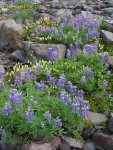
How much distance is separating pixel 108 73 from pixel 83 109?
1.71 meters

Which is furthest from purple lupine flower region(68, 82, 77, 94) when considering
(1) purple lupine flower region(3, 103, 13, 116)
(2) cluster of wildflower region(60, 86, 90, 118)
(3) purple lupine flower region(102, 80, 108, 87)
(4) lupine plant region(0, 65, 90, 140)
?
(1) purple lupine flower region(3, 103, 13, 116)

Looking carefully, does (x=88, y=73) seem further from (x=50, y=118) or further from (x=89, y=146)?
(x=50, y=118)

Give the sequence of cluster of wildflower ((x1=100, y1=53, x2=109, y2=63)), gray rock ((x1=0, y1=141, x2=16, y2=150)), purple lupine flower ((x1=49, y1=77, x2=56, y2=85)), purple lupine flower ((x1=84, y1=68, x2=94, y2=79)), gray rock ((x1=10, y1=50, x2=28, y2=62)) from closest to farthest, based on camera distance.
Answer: gray rock ((x1=0, y1=141, x2=16, y2=150)) → purple lupine flower ((x1=49, y1=77, x2=56, y2=85)) → purple lupine flower ((x1=84, y1=68, x2=94, y2=79)) → cluster of wildflower ((x1=100, y1=53, x2=109, y2=63)) → gray rock ((x1=10, y1=50, x2=28, y2=62))

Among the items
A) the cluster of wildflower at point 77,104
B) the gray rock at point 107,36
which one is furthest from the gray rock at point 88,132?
the gray rock at point 107,36

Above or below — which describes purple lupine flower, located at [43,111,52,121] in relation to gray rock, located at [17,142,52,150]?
above

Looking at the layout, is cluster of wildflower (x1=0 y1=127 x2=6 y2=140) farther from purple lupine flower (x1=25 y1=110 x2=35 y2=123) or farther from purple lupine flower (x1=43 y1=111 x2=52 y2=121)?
purple lupine flower (x1=43 y1=111 x2=52 y2=121)

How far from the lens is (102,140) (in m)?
6.28

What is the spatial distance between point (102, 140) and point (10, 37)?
13.9 ft

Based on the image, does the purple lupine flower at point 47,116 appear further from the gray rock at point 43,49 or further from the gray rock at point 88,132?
the gray rock at point 43,49

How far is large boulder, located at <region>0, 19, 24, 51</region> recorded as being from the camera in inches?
371

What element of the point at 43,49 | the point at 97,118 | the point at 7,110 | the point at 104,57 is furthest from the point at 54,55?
the point at 7,110

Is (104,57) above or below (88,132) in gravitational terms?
above

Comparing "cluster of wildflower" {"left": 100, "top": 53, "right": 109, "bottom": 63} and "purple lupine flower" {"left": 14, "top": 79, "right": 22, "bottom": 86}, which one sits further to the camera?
"cluster of wildflower" {"left": 100, "top": 53, "right": 109, "bottom": 63}

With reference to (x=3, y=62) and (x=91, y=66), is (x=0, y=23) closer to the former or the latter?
(x=3, y=62)
